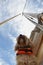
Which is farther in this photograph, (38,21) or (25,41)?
(38,21)

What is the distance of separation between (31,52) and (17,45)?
63 centimetres

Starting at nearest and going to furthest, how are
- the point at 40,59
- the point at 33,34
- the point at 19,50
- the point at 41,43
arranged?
the point at 19,50 → the point at 40,59 → the point at 41,43 → the point at 33,34

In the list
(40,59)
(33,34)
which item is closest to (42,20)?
(33,34)

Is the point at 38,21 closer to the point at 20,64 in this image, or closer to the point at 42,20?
the point at 42,20

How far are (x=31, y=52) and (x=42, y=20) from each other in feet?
12.0

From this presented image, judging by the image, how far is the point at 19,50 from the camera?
9688mm

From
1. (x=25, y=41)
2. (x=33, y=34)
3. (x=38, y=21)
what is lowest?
(x=33, y=34)

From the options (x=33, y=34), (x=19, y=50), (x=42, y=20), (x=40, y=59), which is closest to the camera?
(x=19, y=50)

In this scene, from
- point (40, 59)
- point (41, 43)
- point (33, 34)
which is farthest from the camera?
point (33, 34)

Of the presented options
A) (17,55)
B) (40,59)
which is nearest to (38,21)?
(40,59)

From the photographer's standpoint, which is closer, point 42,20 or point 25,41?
point 25,41

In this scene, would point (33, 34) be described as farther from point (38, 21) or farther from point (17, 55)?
point (17, 55)

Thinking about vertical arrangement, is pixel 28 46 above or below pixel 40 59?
above

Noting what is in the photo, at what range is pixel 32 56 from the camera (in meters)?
10.0
